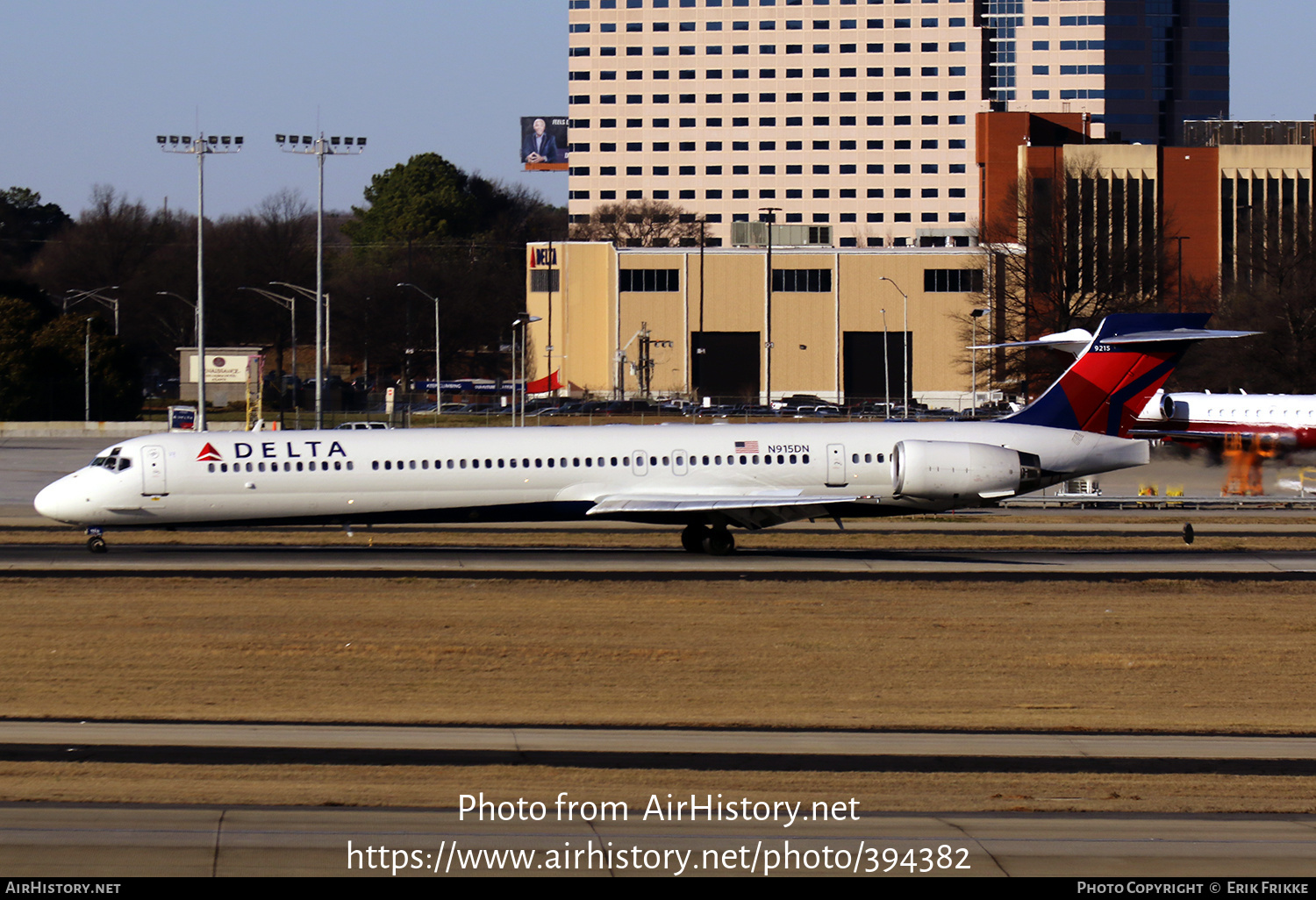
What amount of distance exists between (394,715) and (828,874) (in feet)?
27.2

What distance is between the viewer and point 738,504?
32.4m

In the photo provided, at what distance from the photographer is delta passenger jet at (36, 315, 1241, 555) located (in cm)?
3250

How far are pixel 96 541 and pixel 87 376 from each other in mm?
45297

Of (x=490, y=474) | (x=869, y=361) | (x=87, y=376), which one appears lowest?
(x=490, y=474)

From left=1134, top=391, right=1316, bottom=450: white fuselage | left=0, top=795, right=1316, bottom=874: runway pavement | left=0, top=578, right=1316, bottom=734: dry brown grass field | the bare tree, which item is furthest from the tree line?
left=0, top=795, right=1316, bottom=874: runway pavement

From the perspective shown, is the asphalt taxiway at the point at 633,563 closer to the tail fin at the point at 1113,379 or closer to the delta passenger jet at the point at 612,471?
the delta passenger jet at the point at 612,471

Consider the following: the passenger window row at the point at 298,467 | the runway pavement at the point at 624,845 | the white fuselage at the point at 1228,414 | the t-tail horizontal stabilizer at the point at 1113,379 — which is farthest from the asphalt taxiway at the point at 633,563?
the white fuselage at the point at 1228,414

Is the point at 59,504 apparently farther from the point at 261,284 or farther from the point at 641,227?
the point at 641,227

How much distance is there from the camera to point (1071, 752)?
15664 millimetres

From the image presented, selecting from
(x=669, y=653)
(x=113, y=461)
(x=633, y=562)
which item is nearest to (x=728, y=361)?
(x=633, y=562)

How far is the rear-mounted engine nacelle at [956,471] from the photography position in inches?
1286

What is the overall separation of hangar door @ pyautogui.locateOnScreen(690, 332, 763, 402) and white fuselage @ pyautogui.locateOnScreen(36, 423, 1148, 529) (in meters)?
84.7

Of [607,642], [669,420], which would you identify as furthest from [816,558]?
[669,420]

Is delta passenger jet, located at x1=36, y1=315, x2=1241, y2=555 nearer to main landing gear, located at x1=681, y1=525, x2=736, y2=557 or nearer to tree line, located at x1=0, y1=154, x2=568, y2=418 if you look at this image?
main landing gear, located at x1=681, y1=525, x2=736, y2=557
